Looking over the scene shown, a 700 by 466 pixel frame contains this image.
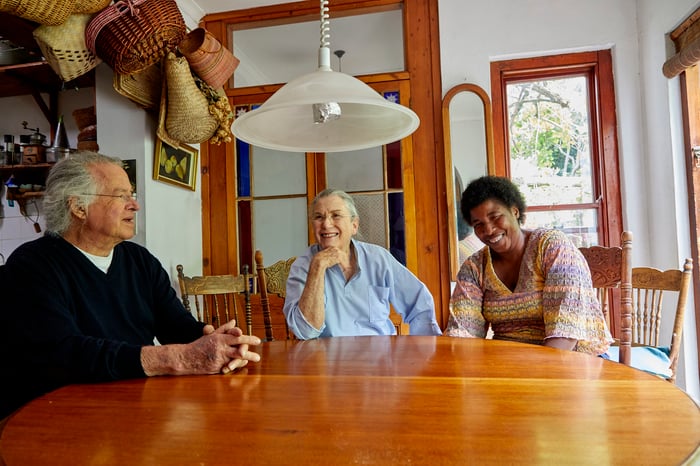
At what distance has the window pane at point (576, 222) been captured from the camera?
3.02 metres

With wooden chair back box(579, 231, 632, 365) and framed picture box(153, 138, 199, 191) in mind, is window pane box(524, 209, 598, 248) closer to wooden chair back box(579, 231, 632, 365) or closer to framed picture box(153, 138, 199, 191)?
wooden chair back box(579, 231, 632, 365)

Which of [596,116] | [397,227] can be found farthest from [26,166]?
[596,116]

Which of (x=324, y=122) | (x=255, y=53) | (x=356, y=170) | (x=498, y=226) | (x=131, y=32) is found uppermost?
(x=255, y=53)

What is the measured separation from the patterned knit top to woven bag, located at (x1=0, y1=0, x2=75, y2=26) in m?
1.95

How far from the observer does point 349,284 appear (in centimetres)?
183

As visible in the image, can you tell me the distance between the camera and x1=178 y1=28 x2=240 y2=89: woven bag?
95.7 inches

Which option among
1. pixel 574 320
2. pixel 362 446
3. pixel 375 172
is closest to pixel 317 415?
pixel 362 446

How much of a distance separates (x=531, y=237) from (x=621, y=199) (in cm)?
154

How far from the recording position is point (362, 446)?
62cm

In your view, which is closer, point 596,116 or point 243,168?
point 596,116

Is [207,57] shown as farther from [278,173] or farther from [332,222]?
[332,222]

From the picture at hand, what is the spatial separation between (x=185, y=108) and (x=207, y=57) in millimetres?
293

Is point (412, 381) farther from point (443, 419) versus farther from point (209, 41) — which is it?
point (209, 41)

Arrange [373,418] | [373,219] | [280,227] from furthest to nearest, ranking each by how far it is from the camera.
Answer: [280,227], [373,219], [373,418]
